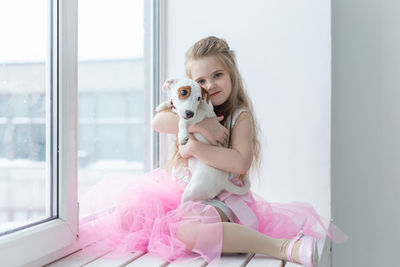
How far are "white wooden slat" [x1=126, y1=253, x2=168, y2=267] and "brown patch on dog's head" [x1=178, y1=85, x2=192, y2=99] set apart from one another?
1.27ft

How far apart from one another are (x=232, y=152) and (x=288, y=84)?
571 mm

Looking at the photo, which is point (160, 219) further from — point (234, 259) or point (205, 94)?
point (205, 94)

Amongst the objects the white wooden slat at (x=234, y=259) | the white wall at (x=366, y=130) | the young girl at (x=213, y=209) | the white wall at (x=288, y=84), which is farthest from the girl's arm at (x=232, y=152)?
the white wall at (x=366, y=130)

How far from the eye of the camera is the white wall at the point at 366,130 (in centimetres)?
167

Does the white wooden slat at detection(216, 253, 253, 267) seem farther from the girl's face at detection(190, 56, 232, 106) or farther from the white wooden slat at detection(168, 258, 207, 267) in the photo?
the girl's face at detection(190, 56, 232, 106)

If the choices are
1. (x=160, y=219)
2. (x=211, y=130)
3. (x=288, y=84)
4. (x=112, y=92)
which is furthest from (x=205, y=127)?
(x=112, y=92)

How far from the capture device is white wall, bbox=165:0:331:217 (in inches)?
60.8

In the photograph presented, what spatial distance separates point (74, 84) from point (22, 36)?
0.16 meters

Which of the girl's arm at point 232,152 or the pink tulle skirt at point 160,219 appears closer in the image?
the pink tulle skirt at point 160,219

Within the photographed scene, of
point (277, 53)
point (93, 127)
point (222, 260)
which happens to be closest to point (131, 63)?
point (93, 127)

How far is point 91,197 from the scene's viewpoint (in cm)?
120

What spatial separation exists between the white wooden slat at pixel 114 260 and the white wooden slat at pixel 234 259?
198 mm

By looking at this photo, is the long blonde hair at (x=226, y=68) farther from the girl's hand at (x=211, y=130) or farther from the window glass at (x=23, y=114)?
the window glass at (x=23, y=114)

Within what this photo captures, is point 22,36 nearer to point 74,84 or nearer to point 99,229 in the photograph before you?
point 74,84
